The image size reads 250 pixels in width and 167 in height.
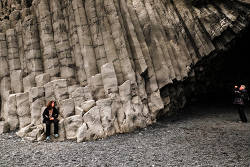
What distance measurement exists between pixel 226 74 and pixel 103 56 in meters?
12.6

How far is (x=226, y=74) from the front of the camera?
1759cm

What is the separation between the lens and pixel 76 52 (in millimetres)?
11180

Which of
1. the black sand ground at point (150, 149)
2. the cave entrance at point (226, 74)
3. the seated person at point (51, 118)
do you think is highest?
the cave entrance at point (226, 74)

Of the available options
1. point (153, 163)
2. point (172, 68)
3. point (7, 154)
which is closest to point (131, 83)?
point (172, 68)

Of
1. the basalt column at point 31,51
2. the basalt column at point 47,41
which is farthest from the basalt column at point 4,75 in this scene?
the basalt column at point 47,41

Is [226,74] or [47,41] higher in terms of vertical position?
[47,41]

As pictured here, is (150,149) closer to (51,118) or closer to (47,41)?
(51,118)

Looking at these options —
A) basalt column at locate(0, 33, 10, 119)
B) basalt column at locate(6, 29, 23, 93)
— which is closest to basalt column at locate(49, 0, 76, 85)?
basalt column at locate(6, 29, 23, 93)

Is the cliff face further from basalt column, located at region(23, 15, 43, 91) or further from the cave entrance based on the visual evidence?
the cave entrance

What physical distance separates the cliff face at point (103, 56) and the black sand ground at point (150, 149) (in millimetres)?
858

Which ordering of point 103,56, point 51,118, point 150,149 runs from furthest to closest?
point 103,56
point 51,118
point 150,149

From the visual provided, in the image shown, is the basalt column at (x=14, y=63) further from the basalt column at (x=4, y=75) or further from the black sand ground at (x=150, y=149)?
the black sand ground at (x=150, y=149)

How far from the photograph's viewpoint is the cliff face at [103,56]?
30.2ft

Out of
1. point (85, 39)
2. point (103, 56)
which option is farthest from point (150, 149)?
point (85, 39)
